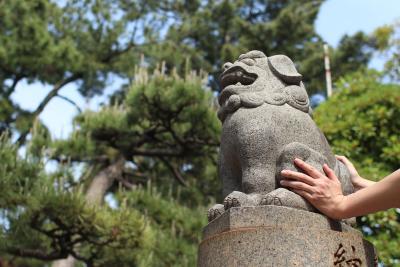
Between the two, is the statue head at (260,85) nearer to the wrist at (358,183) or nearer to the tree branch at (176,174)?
the wrist at (358,183)

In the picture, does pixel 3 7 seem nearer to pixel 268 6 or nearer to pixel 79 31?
pixel 79 31

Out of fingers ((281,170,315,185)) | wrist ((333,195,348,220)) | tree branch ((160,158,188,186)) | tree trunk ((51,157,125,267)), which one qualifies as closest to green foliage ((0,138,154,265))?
tree trunk ((51,157,125,267))

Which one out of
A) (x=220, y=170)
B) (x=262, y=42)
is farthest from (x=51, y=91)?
(x=220, y=170)

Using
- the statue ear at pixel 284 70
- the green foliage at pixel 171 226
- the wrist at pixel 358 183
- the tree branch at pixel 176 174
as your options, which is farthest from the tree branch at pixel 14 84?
the wrist at pixel 358 183

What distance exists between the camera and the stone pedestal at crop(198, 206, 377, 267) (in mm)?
2379

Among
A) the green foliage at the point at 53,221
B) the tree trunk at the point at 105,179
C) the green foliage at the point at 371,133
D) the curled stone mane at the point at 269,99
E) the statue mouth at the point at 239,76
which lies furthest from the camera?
the tree trunk at the point at 105,179

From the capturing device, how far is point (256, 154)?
269 cm

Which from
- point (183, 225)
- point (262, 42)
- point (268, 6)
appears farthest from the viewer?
point (268, 6)

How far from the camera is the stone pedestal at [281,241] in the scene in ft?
7.80

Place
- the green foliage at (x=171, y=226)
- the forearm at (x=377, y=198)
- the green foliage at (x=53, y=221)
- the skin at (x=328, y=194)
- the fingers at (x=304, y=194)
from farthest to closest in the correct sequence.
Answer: the green foliage at (x=171, y=226) → the green foliage at (x=53, y=221) → the fingers at (x=304, y=194) → the skin at (x=328, y=194) → the forearm at (x=377, y=198)

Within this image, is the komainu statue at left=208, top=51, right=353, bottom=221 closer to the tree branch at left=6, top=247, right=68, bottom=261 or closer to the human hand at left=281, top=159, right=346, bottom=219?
the human hand at left=281, top=159, right=346, bottom=219

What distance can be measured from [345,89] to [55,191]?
13.1 ft

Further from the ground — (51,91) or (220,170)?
(51,91)

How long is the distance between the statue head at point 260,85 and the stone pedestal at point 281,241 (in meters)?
0.64
